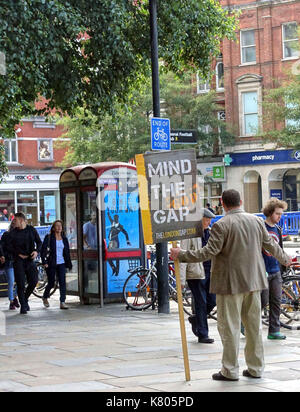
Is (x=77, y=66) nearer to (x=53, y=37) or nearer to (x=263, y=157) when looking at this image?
(x=53, y=37)

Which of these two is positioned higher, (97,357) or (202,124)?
(202,124)

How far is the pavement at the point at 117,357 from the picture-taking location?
25.0ft

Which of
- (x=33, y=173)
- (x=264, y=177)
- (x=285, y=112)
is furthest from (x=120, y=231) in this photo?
(x=33, y=173)

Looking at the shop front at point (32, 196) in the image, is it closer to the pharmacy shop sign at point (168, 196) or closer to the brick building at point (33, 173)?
the brick building at point (33, 173)

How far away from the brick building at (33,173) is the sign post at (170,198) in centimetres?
3947

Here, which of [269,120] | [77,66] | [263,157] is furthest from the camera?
[263,157]

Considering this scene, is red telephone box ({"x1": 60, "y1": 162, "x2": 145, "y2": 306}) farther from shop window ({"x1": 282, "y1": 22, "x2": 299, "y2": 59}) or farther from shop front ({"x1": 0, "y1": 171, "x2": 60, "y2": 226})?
shop front ({"x1": 0, "y1": 171, "x2": 60, "y2": 226})

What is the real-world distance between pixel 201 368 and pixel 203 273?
236cm

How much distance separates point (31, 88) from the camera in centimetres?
1460

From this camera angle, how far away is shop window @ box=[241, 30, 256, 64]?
4581cm

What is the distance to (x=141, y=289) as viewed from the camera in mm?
14609

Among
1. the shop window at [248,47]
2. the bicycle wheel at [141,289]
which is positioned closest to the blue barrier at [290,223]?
the shop window at [248,47]

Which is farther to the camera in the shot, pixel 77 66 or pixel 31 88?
pixel 77 66

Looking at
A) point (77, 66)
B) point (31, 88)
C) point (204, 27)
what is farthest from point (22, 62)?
point (204, 27)
